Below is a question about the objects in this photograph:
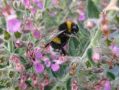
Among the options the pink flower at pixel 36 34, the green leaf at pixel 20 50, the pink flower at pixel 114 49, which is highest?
the pink flower at pixel 36 34

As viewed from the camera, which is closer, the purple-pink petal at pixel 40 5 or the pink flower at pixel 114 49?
the pink flower at pixel 114 49

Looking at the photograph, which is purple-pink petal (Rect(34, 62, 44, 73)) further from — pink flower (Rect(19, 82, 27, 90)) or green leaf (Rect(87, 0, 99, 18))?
green leaf (Rect(87, 0, 99, 18))

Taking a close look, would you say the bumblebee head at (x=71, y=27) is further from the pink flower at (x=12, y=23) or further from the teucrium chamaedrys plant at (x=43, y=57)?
the pink flower at (x=12, y=23)

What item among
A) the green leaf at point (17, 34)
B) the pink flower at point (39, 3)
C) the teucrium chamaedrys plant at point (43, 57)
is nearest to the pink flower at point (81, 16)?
the teucrium chamaedrys plant at point (43, 57)

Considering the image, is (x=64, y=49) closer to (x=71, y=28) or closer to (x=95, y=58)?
(x=71, y=28)

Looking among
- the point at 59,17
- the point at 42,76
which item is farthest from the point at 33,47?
the point at 59,17

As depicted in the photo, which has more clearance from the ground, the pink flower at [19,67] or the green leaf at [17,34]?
the green leaf at [17,34]

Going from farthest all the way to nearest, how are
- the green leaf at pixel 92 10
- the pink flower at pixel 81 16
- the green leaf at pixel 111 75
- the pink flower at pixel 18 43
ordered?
the pink flower at pixel 81 16, the pink flower at pixel 18 43, the green leaf at pixel 111 75, the green leaf at pixel 92 10
